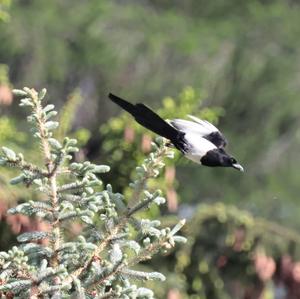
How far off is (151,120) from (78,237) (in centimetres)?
27

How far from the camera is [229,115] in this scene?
28.8 ft

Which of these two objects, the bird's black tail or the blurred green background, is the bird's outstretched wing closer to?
the bird's black tail

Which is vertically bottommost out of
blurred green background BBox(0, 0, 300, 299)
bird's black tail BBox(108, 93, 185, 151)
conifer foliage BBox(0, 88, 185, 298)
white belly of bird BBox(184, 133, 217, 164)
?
blurred green background BBox(0, 0, 300, 299)

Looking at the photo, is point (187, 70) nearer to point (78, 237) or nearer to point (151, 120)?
point (151, 120)

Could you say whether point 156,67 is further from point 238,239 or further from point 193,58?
point 238,239

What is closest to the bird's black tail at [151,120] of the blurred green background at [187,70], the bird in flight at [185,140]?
the bird in flight at [185,140]

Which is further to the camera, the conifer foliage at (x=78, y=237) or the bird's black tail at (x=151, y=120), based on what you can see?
the bird's black tail at (x=151, y=120)

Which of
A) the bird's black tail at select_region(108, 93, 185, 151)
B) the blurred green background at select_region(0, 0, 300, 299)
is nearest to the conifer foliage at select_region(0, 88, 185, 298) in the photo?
the bird's black tail at select_region(108, 93, 185, 151)

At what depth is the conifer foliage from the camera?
1.58m

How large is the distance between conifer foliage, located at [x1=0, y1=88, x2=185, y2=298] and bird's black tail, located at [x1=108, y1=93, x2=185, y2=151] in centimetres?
4

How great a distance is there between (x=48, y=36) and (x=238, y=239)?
489 centimetres

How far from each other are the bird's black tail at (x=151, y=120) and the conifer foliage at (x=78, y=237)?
4 centimetres

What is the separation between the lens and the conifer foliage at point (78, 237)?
158 cm

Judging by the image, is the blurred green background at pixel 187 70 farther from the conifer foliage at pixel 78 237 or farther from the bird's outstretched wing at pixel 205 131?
the conifer foliage at pixel 78 237
